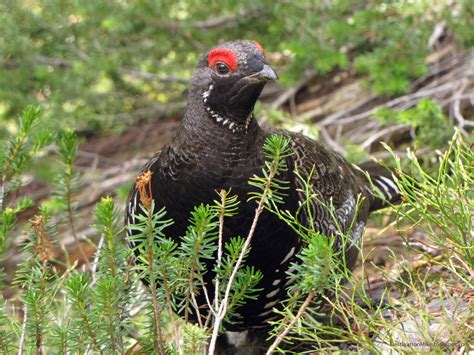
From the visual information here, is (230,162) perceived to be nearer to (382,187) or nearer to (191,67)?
(382,187)

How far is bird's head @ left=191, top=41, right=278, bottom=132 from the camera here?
9.22ft

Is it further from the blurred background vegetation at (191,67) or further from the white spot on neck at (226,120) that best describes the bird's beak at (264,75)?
the blurred background vegetation at (191,67)

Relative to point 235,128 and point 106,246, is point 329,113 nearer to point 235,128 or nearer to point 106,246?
point 235,128

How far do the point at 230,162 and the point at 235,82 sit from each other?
36cm

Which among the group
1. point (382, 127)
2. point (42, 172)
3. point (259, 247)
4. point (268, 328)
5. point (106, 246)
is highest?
point (106, 246)

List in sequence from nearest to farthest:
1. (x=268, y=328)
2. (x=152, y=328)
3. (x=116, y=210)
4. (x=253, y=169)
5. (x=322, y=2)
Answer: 1. (x=116, y=210)
2. (x=152, y=328)
3. (x=253, y=169)
4. (x=268, y=328)
5. (x=322, y=2)

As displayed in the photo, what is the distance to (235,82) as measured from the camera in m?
2.82

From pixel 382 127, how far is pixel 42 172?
300 centimetres

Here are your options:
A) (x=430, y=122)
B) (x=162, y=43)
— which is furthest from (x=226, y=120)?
(x=162, y=43)

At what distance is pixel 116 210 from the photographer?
6.99 feet

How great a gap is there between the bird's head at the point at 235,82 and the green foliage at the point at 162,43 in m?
2.00

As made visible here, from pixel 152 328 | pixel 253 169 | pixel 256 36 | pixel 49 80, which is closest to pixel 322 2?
pixel 256 36

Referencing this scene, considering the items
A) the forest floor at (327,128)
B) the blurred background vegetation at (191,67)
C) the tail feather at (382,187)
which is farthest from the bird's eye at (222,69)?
the forest floor at (327,128)

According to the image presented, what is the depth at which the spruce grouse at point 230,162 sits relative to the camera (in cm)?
275
